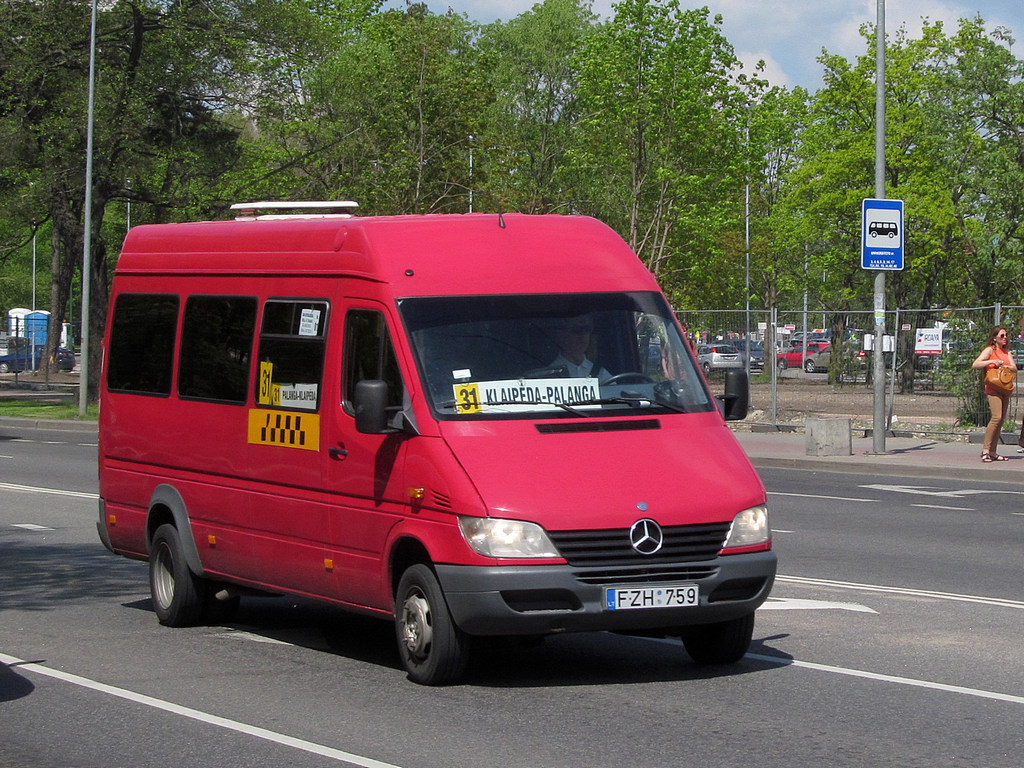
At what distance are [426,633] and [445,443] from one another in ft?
2.95

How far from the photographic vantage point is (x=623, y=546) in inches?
291

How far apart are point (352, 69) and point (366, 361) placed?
1436 inches

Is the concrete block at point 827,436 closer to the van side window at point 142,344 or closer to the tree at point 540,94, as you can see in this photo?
the van side window at point 142,344

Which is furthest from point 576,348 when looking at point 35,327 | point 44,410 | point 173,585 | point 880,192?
point 35,327

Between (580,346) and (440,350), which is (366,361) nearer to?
(440,350)

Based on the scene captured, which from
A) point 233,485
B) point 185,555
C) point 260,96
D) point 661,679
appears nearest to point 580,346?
point 661,679

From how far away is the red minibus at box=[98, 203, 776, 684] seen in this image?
291 inches

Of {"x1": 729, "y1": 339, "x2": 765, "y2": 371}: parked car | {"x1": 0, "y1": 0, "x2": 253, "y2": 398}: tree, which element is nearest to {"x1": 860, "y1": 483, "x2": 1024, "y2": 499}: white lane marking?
{"x1": 729, "y1": 339, "x2": 765, "y2": 371}: parked car

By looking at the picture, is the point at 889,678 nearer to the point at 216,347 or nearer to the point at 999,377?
the point at 216,347

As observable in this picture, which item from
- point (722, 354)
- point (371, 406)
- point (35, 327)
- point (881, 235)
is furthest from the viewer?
point (35, 327)

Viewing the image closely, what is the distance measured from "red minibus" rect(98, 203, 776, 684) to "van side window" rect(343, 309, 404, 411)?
2 cm

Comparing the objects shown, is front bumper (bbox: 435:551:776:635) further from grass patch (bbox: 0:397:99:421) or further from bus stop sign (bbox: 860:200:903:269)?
grass patch (bbox: 0:397:99:421)

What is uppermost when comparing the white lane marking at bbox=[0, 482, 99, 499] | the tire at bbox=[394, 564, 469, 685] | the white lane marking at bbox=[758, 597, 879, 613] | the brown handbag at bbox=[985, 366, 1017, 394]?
the brown handbag at bbox=[985, 366, 1017, 394]

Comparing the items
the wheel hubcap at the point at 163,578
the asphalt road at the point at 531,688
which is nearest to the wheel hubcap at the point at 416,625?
the asphalt road at the point at 531,688
